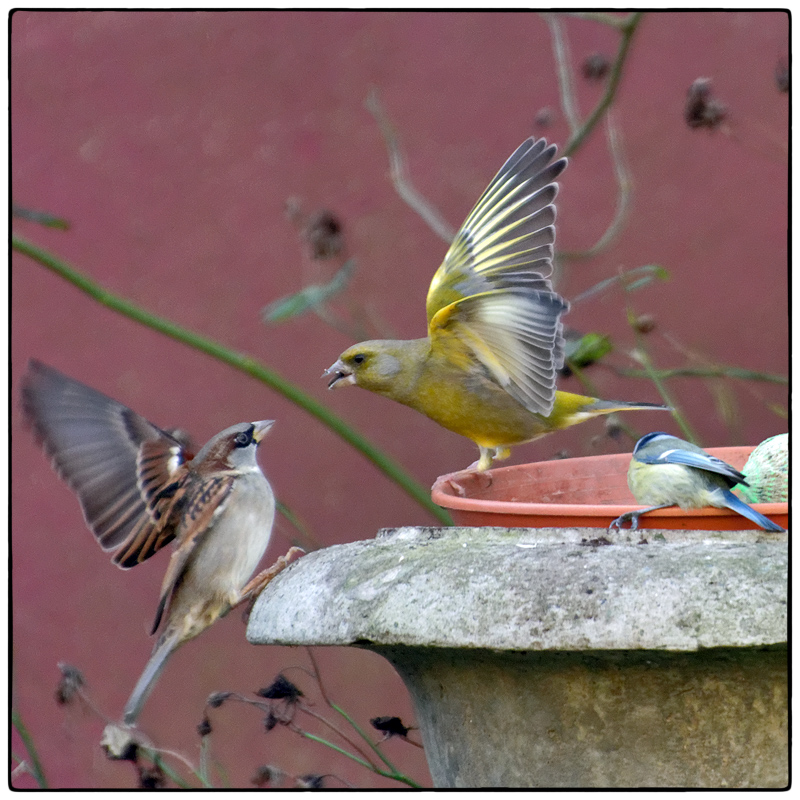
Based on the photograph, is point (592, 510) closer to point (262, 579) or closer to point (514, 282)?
point (514, 282)

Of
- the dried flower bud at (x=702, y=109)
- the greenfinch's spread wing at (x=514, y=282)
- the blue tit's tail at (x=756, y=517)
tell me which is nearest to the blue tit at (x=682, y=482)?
the blue tit's tail at (x=756, y=517)

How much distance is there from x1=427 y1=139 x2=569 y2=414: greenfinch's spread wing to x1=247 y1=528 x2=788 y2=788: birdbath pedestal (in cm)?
67

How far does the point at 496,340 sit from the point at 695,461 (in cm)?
81

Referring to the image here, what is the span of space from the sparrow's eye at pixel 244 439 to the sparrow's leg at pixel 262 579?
A: 0.88 feet

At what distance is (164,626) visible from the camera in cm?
238

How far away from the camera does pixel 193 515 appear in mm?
2229

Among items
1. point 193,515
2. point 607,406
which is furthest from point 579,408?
point 193,515

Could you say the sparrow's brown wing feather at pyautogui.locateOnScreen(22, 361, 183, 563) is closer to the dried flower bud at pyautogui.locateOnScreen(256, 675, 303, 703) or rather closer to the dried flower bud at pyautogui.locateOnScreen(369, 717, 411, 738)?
the dried flower bud at pyautogui.locateOnScreen(256, 675, 303, 703)

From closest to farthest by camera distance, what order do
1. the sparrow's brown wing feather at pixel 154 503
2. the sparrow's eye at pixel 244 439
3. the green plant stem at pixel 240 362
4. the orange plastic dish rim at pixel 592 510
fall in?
the orange plastic dish rim at pixel 592 510 < the sparrow's brown wing feather at pixel 154 503 < the sparrow's eye at pixel 244 439 < the green plant stem at pixel 240 362

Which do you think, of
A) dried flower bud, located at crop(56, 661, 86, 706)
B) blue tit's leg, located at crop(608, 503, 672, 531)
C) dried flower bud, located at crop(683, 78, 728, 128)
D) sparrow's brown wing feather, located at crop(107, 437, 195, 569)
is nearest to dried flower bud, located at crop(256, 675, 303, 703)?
sparrow's brown wing feather, located at crop(107, 437, 195, 569)

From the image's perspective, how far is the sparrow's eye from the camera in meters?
2.38

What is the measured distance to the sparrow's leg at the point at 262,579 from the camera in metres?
2.15

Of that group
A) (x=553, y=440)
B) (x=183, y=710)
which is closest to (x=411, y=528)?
(x=553, y=440)

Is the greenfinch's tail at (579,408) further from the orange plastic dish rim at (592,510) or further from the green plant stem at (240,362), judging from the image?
the orange plastic dish rim at (592,510)
